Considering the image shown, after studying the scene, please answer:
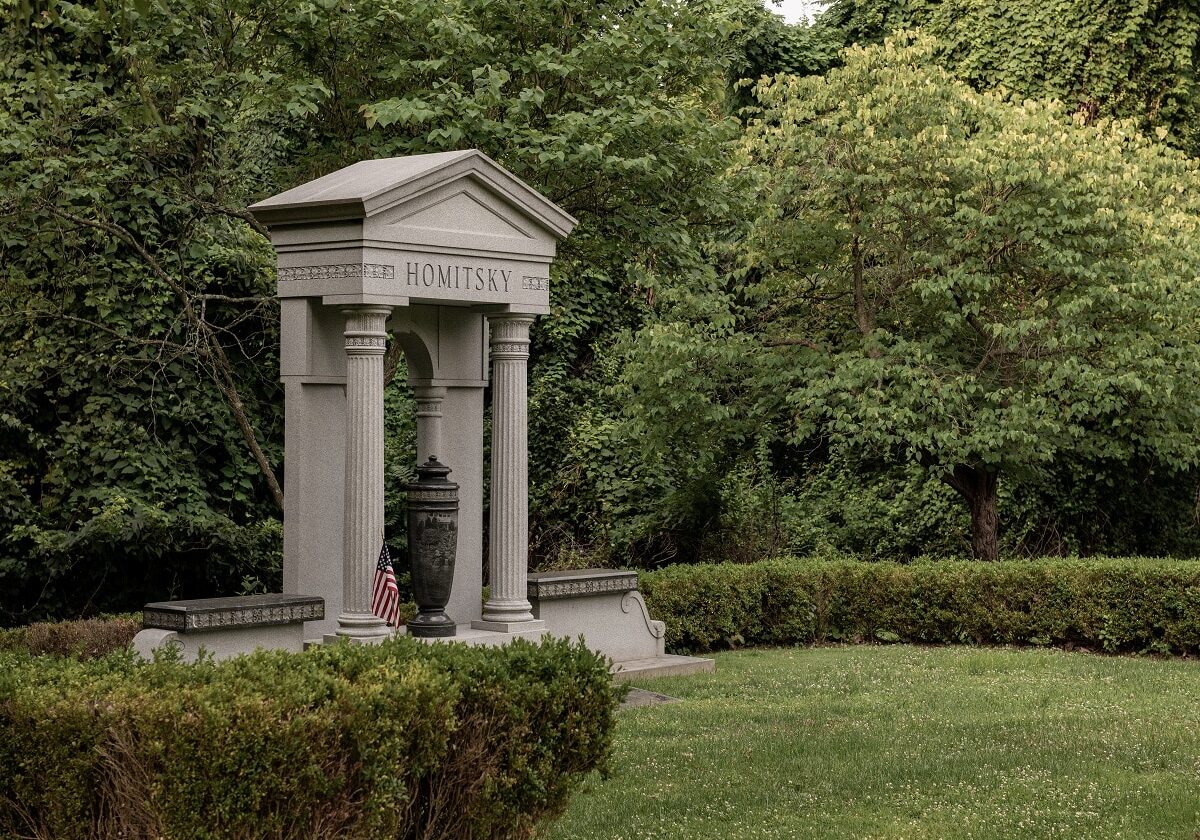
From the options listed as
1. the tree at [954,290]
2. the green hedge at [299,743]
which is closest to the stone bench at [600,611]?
the tree at [954,290]

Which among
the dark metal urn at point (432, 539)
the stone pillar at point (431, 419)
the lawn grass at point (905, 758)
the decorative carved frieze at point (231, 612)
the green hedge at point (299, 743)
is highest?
the stone pillar at point (431, 419)

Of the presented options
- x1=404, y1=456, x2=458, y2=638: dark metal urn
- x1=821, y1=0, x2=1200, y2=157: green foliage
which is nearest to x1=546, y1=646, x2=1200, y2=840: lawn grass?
x1=404, y1=456, x2=458, y2=638: dark metal urn

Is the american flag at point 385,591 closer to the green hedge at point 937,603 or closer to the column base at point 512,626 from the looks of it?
the column base at point 512,626

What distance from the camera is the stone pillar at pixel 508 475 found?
462 inches

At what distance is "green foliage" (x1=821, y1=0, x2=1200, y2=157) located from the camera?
21641mm

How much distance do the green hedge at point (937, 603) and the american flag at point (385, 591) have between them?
5.52 meters

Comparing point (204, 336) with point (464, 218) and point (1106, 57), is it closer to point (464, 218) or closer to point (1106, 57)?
point (464, 218)

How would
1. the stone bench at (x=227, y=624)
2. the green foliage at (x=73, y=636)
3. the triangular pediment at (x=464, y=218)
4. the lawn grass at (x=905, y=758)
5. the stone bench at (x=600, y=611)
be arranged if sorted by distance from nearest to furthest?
the lawn grass at (x=905, y=758) < the stone bench at (x=227, y=624) < the triangular pediment at (x=464, y=218) < the green foliage at (x=73, y=636) < the stone bench at (x=600, y=611)

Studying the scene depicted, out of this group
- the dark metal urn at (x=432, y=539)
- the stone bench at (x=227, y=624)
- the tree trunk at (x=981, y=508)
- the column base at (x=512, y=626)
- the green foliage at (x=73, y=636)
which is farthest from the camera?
the tree trunk at (x=981, y=508)

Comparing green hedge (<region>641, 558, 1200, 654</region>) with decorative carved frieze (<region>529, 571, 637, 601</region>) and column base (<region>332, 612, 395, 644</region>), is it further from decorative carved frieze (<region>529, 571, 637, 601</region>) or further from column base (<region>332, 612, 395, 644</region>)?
column base (<region>332, 612, 395, 644</region>)

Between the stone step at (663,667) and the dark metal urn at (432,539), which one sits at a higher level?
the dark metal urn at (432,539)

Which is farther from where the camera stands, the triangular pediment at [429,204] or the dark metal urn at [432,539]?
the triangular pediment at [429,204]

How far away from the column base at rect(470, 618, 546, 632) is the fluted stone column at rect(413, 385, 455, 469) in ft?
4.55

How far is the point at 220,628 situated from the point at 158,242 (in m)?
6.38
